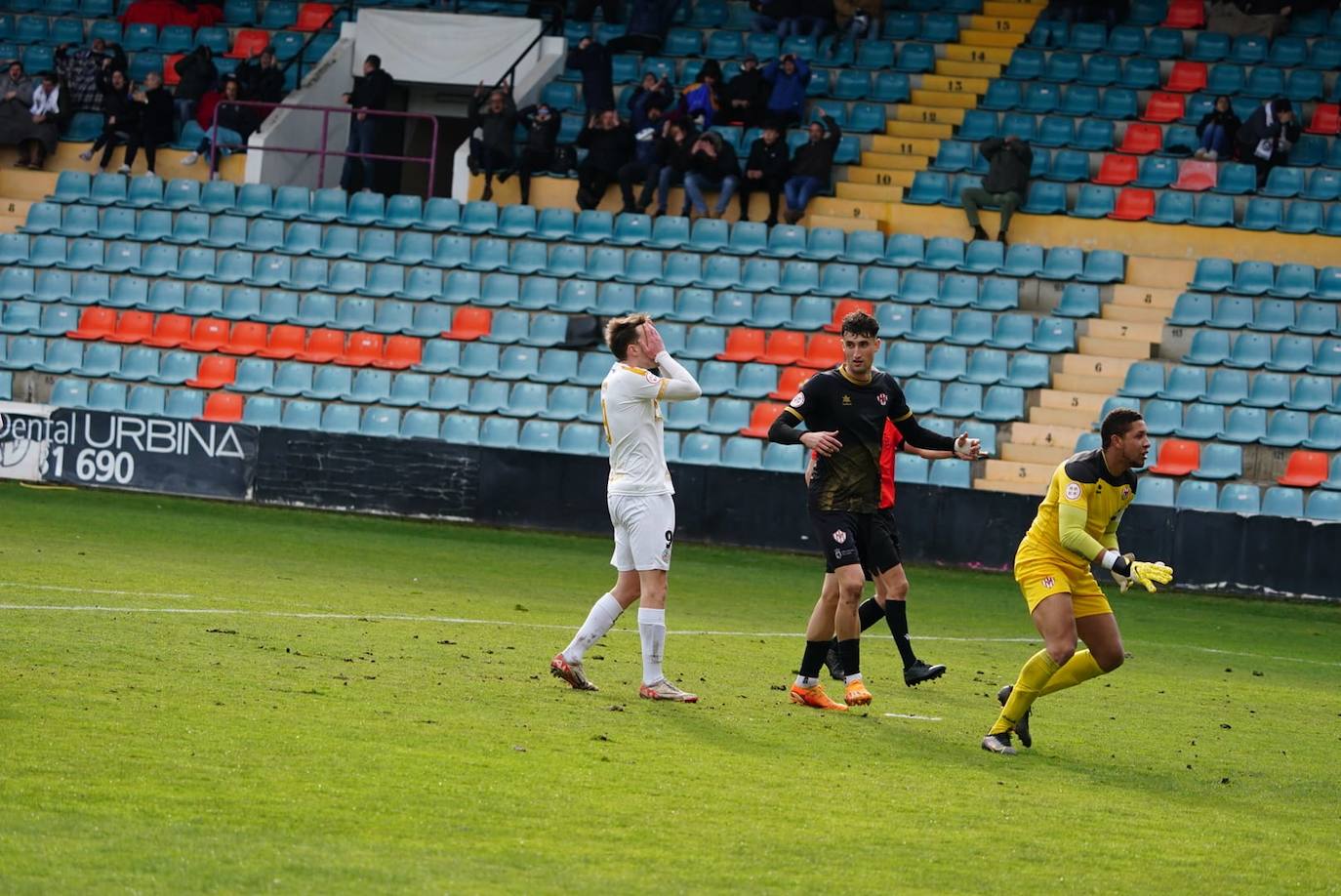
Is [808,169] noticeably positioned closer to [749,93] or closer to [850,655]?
[749,93]

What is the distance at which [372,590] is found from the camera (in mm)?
14977

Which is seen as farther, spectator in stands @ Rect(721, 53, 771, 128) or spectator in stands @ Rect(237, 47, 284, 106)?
spectator in stands @ Rect(237, 47, 284, 106)

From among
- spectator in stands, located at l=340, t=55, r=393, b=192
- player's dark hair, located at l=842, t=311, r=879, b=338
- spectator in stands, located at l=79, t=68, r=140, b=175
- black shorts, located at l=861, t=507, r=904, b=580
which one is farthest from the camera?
spectator in stands, located at l=79, t=68, r=140, b=175

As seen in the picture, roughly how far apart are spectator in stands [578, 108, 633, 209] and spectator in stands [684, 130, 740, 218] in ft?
3.44

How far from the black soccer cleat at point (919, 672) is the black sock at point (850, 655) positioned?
2.51ft

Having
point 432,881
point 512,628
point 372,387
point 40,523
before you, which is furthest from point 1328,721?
point 372,387

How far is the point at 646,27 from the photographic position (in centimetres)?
2880

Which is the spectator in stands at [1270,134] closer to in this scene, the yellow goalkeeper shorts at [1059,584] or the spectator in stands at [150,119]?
the spectator in stands at [150,119]

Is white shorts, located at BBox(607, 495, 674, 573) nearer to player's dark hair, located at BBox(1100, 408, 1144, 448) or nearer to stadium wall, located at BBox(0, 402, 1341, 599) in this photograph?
player's dark hair, located at BBox(1100, 408, 1144, 448)

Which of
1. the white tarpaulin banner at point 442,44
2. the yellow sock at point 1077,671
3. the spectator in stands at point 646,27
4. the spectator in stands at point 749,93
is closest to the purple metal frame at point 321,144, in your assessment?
the white tarpaulin banner at point 442,44

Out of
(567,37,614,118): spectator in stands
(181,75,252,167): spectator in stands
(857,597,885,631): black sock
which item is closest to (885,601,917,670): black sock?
(857,597,885,631): black sock

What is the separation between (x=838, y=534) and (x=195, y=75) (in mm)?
21097

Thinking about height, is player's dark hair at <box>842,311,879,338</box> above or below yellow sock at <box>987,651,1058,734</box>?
above

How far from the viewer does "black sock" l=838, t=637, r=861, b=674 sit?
10445mm
